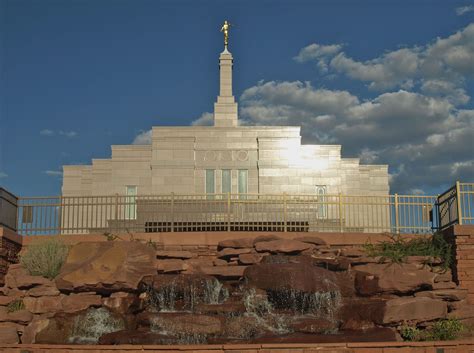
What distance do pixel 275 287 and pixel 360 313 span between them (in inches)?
92.5

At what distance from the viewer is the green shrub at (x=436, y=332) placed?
55.7ft

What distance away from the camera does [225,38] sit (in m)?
42.7

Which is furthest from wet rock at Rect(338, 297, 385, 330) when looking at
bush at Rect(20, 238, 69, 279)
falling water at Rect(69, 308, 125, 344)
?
bush at Rect(20, 238, 69, 279)

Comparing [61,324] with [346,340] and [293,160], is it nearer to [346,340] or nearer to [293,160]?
[346,340]

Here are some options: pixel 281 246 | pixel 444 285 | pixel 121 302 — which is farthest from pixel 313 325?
pixel 121 302

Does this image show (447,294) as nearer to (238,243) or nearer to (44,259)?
(238,243)

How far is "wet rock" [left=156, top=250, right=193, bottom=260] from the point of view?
20.7 m

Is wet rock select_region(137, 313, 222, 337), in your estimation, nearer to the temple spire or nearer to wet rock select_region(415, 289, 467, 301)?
wet rock select_region(415, 289, 467, 301)

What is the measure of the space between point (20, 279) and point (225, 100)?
898 inches

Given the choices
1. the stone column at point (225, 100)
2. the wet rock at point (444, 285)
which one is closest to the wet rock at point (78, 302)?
the wet rock at point (444, 285)

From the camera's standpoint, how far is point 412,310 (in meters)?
17.4

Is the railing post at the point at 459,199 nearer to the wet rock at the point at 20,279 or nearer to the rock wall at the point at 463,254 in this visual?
the rock wall at the point at 463,254

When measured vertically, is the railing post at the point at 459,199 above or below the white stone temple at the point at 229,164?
below

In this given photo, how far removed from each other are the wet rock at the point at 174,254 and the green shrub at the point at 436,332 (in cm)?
714
